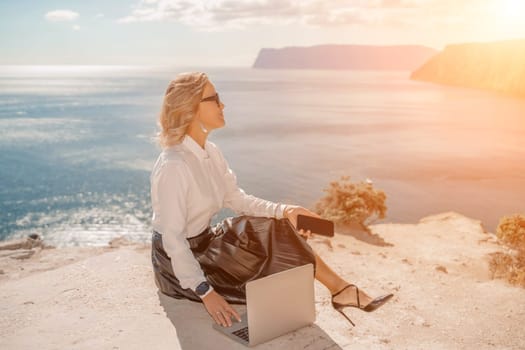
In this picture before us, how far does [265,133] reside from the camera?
3928 cm

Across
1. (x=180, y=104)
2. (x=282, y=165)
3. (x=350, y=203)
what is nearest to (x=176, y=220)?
(x=180, y=104)

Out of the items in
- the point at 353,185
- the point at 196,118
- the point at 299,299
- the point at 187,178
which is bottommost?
the point at 353,185

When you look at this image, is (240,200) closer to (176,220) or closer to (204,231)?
(204,231)

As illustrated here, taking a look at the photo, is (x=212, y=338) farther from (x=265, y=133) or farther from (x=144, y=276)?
(x=265, y=133)

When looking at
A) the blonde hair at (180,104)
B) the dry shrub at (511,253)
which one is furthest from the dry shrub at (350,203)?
the blonde hair at (180,104)

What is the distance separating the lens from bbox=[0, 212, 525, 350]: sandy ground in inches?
149

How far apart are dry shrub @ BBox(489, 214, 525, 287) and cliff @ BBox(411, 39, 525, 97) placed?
265ft

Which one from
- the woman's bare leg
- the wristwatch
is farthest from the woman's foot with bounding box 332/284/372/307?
the wristwatch

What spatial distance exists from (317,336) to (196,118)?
1.70m

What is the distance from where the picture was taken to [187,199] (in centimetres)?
377

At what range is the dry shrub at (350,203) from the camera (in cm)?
1022

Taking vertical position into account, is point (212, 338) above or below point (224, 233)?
below

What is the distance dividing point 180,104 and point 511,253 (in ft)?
20.2

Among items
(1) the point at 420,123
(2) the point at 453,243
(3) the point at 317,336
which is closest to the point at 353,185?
(2) the point at 453,243
